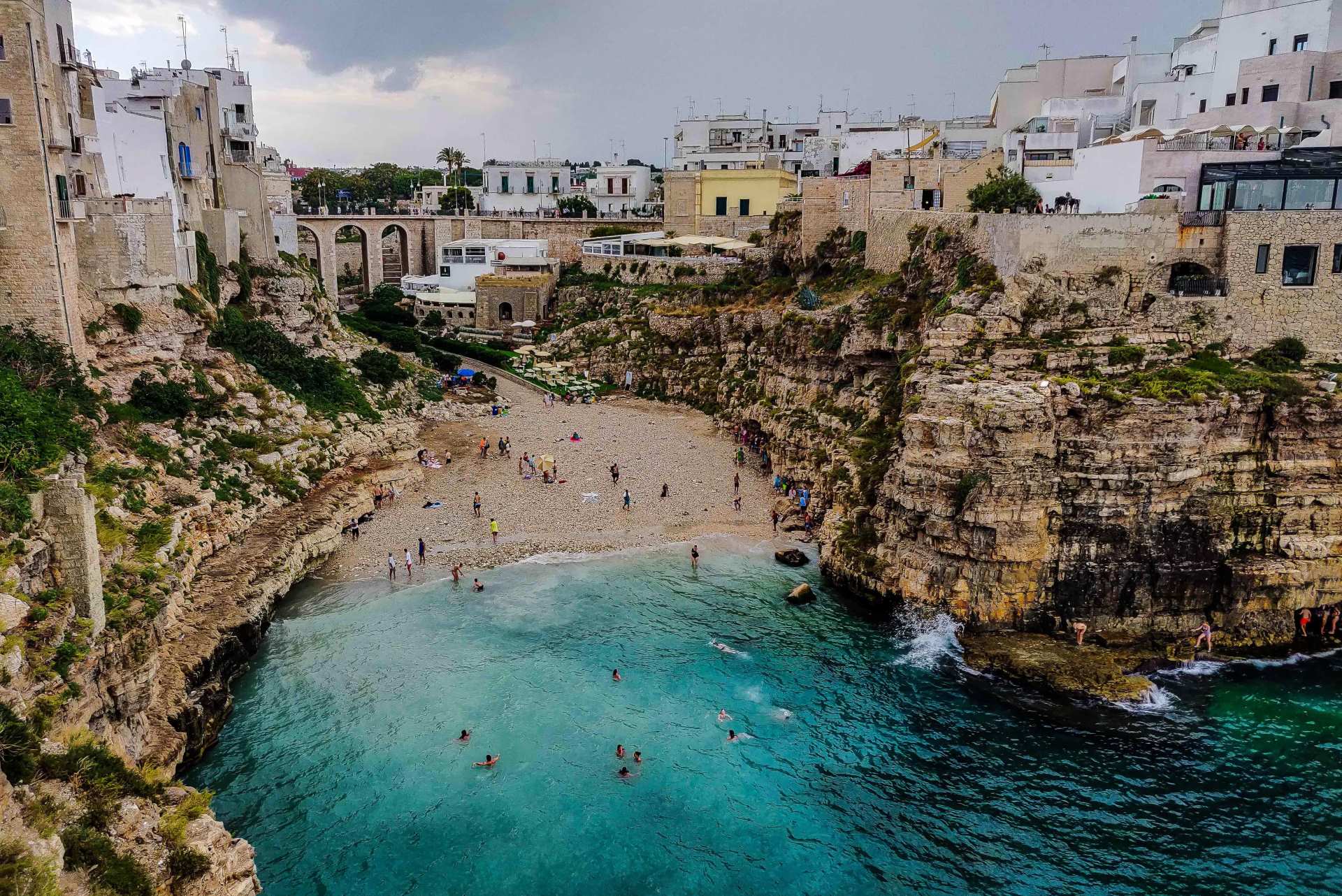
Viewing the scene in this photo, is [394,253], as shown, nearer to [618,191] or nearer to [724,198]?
[618,191]

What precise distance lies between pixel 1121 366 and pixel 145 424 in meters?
30.7

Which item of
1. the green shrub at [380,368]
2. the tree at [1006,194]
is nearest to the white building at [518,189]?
the green shrub at [380,368]

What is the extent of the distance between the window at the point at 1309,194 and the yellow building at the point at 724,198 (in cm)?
3453

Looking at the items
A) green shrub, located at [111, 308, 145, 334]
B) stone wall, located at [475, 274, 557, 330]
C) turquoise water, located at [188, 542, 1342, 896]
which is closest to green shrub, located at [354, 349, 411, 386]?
green shrub, located at [111, 308, 145, 334]

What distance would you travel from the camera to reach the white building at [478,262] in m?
65.0

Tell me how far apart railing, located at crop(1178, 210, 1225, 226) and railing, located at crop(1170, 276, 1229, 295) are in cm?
165

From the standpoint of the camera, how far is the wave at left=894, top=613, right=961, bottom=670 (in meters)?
26.0

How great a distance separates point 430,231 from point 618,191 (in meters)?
16.3

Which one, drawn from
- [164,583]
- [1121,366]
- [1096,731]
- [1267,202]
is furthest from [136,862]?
[1267,202]

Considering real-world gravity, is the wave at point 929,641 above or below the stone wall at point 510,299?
below

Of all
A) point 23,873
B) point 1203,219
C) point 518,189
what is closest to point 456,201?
point 518,189

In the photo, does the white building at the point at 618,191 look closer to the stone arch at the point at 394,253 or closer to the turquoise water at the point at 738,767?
the stone arch at the point at 394,253

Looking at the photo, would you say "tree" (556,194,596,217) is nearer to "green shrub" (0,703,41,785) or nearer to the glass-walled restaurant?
the glass-walled restaurant

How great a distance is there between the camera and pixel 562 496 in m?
37.7
